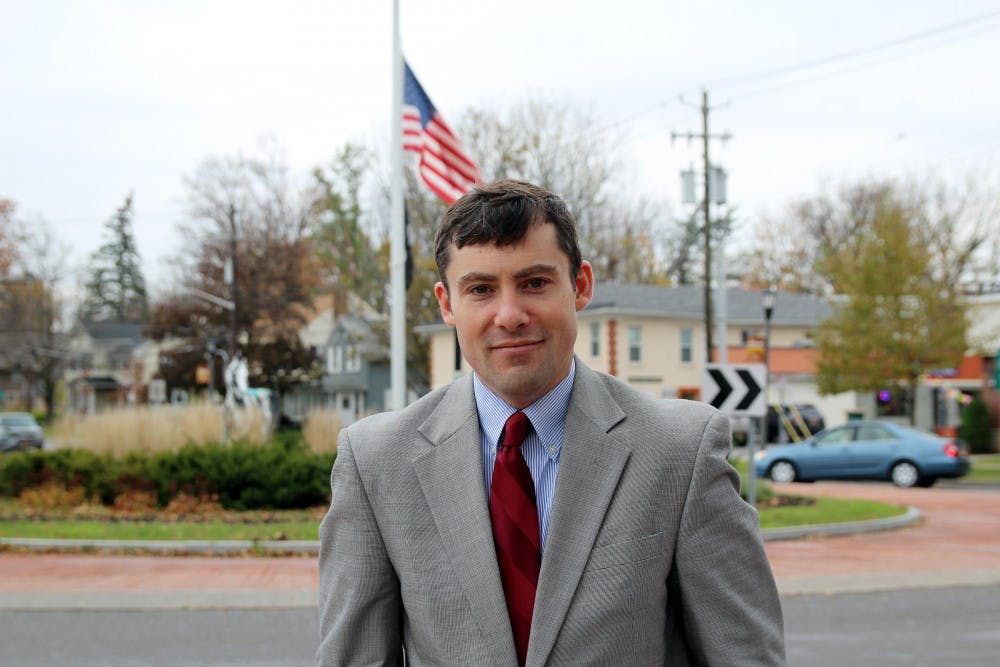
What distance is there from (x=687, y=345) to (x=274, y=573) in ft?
126

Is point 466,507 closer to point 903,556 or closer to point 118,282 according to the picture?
point 903,556

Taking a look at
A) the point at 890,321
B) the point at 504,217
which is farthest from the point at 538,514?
the point at 890,321

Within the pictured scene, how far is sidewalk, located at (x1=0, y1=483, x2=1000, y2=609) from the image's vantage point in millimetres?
10953

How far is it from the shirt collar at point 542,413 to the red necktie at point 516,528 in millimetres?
26

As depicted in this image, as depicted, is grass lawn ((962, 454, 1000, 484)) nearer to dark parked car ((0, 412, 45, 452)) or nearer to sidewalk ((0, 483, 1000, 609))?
sidewalk ((0, 483, 1000, 609))

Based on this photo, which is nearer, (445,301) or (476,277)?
(476,277)

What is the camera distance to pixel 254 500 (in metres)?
17.1

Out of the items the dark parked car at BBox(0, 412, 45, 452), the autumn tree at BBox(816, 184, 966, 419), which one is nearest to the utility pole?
the autumn tree at BBox(816, 184, 966, 419)

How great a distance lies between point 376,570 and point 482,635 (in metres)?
0.26

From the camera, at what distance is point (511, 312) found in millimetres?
2248

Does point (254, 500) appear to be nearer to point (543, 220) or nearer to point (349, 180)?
point (543, 220)

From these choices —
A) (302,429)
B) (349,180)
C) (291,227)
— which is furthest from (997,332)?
(291,227)

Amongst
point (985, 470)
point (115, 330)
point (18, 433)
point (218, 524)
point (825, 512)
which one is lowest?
point (18, 433)

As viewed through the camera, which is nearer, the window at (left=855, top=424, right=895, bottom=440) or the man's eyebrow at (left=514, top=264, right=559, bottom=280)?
the man's eyebrow at (left=514, top=264, right=559, bottom=280)
